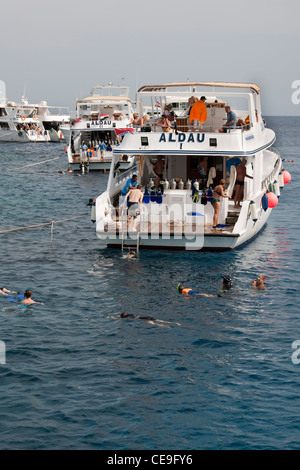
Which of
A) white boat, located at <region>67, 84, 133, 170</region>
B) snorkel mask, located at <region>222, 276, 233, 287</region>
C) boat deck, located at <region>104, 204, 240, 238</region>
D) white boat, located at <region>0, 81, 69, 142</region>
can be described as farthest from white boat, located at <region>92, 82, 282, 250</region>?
white boat, located at <region>0, 81, 69, 142</region>

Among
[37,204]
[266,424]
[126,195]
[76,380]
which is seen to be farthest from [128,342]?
[37,204]

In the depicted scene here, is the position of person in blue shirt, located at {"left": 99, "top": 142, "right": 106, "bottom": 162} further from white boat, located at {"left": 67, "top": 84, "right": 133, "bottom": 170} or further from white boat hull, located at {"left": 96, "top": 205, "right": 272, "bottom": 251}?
white boat hull, located at {"left": 96, "top": 205, "right": 272, "bottom": 251}

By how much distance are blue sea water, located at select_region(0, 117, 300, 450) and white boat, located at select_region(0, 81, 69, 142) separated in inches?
3004

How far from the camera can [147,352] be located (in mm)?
15086

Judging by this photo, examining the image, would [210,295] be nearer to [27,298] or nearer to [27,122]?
[27,298]

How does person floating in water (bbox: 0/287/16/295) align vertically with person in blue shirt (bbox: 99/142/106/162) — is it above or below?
above

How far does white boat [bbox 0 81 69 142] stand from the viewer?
10038 cm

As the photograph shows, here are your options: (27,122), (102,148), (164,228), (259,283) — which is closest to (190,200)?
(164,228)

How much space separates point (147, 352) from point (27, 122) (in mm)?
92104

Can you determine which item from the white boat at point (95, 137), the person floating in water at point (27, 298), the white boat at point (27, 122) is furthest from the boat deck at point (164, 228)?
the white boat at point (27, 122)

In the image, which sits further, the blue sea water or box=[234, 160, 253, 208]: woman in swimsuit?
box=[234, 160, 253, 208]: woman in swimsuit

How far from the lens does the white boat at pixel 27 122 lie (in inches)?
3952

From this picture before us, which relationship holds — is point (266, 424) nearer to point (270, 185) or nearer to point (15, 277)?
point (15, 277)
